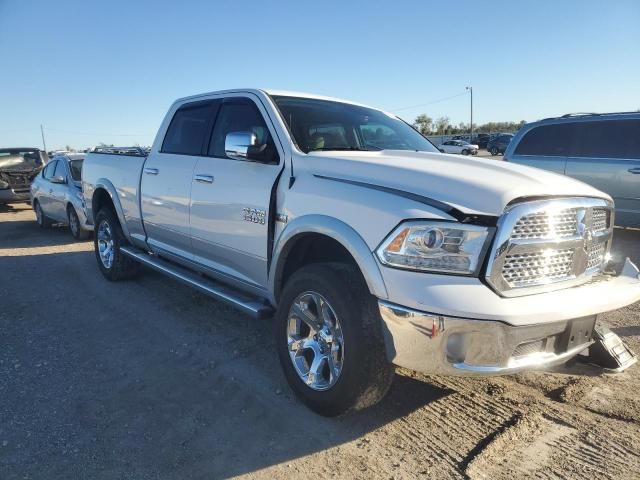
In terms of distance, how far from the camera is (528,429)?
2.92 m

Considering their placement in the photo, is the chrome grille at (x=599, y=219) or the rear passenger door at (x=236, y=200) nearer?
the chrome grille at (x=599, y=219)

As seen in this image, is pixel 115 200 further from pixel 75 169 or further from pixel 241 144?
pixel 75 169

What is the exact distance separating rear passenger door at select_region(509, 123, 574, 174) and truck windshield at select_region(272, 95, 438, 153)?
178 inches

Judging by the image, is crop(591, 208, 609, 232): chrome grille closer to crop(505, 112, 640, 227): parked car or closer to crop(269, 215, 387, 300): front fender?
crop(269, 215, 387, 300): front fender

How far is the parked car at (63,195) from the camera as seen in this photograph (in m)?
9.37

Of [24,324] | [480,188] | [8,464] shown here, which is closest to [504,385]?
[480,188]

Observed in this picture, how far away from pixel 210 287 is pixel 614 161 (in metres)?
6.63

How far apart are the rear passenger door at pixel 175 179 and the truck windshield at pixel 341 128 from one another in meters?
0.97

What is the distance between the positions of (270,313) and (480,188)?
1.74 metres

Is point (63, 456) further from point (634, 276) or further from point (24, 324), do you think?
point (634, 276)

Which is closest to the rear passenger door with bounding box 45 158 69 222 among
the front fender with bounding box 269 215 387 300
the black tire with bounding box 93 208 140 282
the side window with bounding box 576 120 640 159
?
the black tire with bounding box 93 208 140 282

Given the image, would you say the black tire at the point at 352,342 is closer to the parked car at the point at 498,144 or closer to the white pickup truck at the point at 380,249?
the white pickup truck at the point at 380,249

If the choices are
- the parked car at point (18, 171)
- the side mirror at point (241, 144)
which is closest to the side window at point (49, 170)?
the parked car at point (18, 171)

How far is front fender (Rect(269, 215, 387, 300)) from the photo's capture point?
2637 mm
